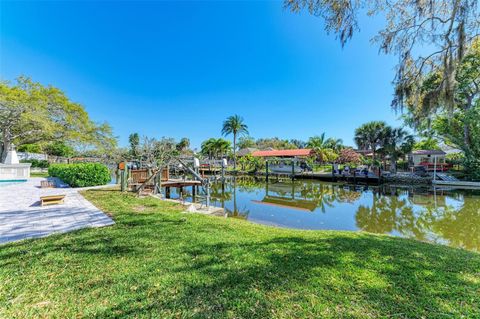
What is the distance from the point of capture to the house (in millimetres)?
23281

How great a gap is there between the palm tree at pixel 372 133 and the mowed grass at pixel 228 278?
29.3 m

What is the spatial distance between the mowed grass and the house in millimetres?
26303

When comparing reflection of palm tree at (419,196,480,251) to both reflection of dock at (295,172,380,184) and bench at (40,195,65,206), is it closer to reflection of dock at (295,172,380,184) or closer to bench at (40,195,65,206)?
reflection of dock at (295,172,380,184)

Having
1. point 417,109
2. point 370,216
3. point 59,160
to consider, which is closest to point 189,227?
point 417,109

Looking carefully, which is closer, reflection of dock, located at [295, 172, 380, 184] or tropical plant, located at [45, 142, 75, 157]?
reflection of dock, located at [295, 172, 380, 184]

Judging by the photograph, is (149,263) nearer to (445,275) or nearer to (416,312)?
(416,312)

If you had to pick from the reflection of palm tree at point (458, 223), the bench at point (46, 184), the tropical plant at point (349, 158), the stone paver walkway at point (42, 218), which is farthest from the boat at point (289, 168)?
the stone paver walkway at point (42, 218)

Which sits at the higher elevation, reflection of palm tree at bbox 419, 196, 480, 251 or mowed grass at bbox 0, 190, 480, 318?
mowed grass at bbox 0, 190, 480, 318

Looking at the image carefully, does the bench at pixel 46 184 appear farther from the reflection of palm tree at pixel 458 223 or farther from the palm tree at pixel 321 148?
the palm tree at pixel 321 148

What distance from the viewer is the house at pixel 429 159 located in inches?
917

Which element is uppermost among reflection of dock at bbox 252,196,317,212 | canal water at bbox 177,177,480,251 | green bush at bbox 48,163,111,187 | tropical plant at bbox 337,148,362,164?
tropical plant at bbox 337,148,362,164

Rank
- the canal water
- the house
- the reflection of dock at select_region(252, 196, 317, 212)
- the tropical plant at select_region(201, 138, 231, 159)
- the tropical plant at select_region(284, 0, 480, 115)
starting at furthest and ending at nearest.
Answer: the tropical plant at select_region(201, 138, 231, 159) < the house < the reflection of dock at select_region(252, 196, 317, 212) < the canal water < the tropical plant at select_region(284, 0, 480, 115)

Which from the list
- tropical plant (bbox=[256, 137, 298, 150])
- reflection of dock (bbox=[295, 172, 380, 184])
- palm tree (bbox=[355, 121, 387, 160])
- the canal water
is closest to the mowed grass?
the canal water

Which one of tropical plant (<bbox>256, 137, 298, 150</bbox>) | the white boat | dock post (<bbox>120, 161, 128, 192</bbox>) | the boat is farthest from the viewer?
tropical plant (<bbox>256, 137, 298, 150</bbox>)
